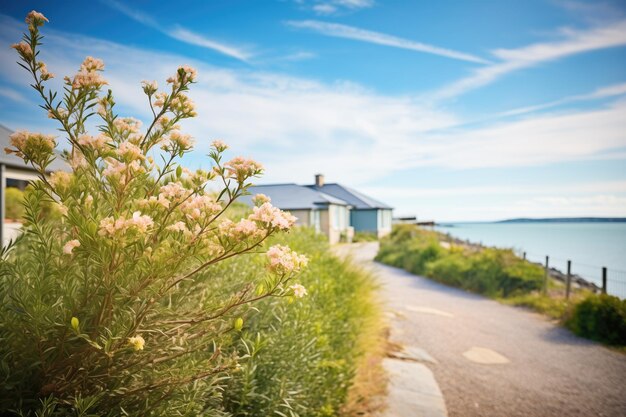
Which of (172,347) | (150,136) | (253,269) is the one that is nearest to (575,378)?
(253,269)

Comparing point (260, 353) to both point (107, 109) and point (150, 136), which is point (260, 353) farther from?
point (107, 109)

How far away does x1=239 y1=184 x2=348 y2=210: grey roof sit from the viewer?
27.3 meters

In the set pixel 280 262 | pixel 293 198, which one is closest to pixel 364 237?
pixel 293 198

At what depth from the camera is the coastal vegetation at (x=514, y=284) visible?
725 centimetres

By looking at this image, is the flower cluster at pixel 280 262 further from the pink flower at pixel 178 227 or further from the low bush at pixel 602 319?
the low bush at pixel 602 319

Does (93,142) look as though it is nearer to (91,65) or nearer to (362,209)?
(91,65)

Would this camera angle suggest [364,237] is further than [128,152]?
Yes

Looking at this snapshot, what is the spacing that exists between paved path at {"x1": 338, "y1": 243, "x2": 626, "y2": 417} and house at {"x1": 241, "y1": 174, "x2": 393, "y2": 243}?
13.9 meters

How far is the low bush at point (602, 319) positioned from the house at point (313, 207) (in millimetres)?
18854

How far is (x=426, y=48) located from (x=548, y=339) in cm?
859

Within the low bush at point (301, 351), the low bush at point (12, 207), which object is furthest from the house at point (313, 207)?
the low bush at point (301, 351)

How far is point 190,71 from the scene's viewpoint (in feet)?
5.83

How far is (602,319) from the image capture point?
23.9ft

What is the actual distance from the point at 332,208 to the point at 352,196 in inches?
356
